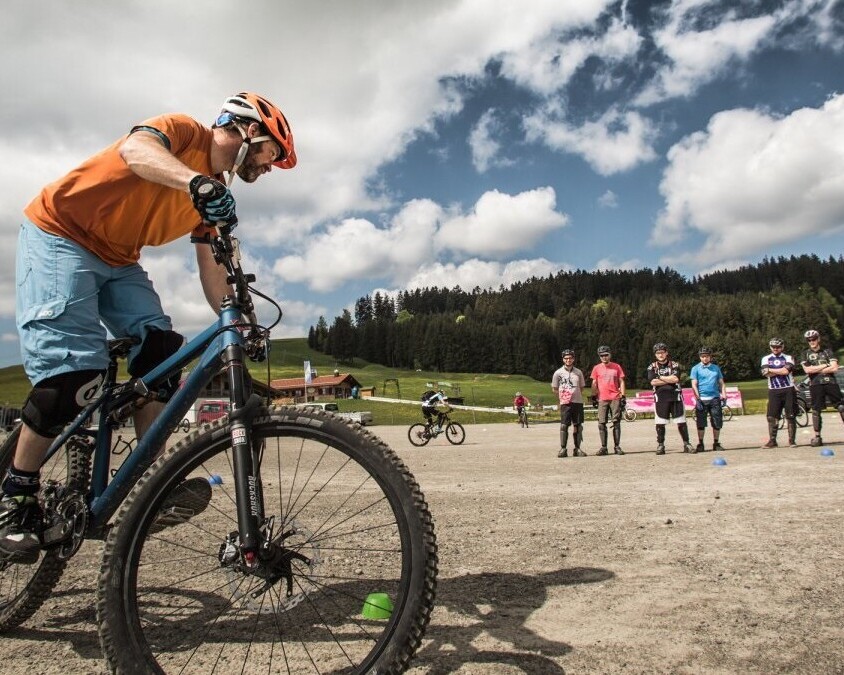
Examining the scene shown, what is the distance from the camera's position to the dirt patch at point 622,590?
229cm

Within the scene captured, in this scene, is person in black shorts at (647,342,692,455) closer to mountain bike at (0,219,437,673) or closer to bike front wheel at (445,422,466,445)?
bike front wheel at (445,422,466,445)

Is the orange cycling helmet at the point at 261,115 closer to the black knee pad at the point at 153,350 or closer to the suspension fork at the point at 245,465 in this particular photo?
the black knee pad at the point at 153,350

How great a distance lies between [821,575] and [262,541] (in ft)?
9.83

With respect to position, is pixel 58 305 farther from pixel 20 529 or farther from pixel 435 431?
pixel 435 431

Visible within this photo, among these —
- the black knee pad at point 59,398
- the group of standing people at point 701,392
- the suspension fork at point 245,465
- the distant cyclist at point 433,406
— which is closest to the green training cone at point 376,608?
the suspension fork at point 245,465

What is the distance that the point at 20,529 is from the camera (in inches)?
97.7

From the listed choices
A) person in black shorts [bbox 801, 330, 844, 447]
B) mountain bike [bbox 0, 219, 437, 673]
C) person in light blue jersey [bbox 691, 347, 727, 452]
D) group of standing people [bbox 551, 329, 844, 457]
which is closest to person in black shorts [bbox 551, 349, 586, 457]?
group of standing people [bbox 551, 329, 844, 457]

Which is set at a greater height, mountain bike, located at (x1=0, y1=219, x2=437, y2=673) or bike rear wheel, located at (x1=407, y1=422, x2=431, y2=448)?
mountain bike, located at (x1=0, y1=219, x2=437, y2=673)

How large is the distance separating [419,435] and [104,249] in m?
19.1

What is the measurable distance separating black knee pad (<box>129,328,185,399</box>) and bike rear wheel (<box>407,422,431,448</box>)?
60.7 ft

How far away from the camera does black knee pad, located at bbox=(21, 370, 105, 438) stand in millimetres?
2527

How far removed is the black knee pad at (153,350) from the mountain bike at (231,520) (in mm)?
82

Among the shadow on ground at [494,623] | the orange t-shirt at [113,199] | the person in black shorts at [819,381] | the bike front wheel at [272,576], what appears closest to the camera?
the bike front wheel at [272,576]

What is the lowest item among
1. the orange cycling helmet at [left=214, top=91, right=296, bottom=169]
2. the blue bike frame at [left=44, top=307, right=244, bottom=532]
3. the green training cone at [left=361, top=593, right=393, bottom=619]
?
the green training cone at [left=361, top=593, right=393, bottom=619]
